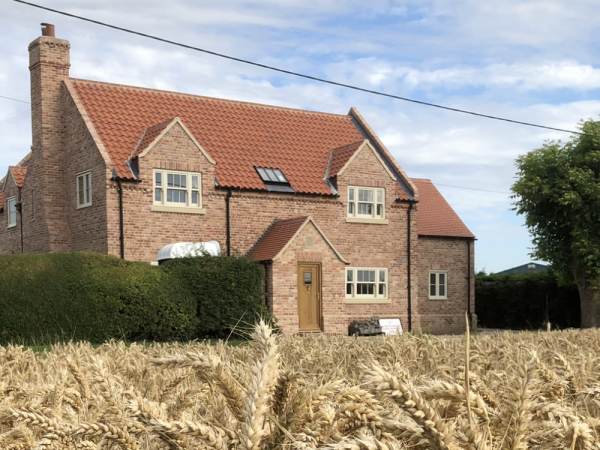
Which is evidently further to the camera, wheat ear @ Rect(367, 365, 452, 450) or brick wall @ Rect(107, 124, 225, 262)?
brick wall @ Rect(107, 124, 225, 262)

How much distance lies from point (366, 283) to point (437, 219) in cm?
717

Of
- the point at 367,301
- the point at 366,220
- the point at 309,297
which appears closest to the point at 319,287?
the point at 309,297

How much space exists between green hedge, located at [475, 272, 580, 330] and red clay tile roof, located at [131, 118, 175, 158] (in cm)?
2039

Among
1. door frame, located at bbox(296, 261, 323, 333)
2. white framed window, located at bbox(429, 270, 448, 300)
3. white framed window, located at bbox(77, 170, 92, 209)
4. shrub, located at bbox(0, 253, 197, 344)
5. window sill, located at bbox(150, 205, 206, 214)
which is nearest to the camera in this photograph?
shrub, located at bbox(0, 253, 197, 344)

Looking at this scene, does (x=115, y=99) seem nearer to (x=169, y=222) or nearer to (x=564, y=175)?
(x=169, y=222)

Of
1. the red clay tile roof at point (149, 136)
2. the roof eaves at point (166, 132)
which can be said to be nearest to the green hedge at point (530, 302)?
the roof eaves at point (166, 132)

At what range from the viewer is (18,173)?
1227 inches

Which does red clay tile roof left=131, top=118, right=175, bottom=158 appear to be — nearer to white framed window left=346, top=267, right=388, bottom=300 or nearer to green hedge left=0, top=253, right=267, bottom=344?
green hedge left=0, top=253, right=267, bottom=344

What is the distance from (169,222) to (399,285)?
10517 millimetres

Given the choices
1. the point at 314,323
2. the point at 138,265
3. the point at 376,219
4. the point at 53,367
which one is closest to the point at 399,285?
the point at 376,219

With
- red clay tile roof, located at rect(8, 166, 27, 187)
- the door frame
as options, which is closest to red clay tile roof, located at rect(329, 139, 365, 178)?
the door frame

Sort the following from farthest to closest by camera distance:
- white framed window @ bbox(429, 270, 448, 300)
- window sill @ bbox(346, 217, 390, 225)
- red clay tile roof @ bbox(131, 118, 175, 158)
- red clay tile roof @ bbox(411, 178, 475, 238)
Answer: red clay tile roof @ bbox(411, 178, 475, 238)
white framed window @ bbox(429, 270, 448, 300)
window sill @ bbox(346, 217, 390, 225)
red clay tile roof @ bbox(131, 118, 175, 158)

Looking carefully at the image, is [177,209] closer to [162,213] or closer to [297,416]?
[162,213]

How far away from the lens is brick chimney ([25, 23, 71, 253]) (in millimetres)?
27516
